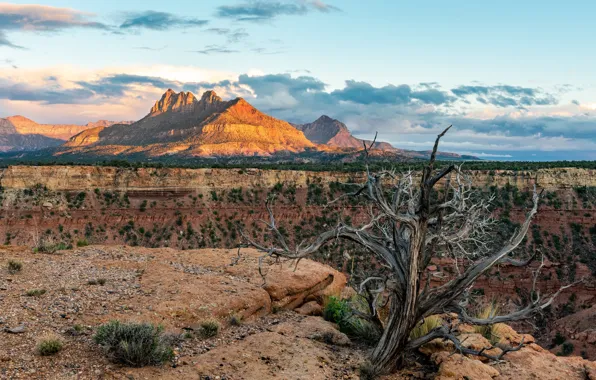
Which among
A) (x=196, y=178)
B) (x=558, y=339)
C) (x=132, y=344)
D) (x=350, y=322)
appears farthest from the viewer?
(x=196, y=178)

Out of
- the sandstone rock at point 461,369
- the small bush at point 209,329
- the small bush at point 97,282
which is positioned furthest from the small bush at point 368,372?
the small bush at point 97,282

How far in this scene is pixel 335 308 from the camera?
12141mm

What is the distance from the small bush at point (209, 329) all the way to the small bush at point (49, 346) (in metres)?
2.82

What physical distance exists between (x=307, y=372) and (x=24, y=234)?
138 feet

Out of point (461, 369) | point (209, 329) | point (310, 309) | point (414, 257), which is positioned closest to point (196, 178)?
point (310, 309)

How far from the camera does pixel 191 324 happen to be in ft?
30.9

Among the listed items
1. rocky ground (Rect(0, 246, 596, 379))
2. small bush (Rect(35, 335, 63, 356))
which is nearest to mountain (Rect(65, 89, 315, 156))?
rocky ground (Rect(0, 246, 596, 379))

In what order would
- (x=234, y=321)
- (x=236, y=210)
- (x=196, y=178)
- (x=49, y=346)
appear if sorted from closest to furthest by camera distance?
(x=49, y=346), (x=234, y=321), (x=236, y=210), (x=196, y=178)

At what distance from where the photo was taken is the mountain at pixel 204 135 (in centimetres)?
13725

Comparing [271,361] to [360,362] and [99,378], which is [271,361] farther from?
[99,378]

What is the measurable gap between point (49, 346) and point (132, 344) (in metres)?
1.22

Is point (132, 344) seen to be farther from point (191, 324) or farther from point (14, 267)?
point (14, 267)

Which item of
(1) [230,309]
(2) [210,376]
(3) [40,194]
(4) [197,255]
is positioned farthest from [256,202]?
(2) [210,376]

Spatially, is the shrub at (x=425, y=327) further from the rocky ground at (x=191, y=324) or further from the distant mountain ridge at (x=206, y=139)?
the distant mountain ridge at (x=206, y=139)
